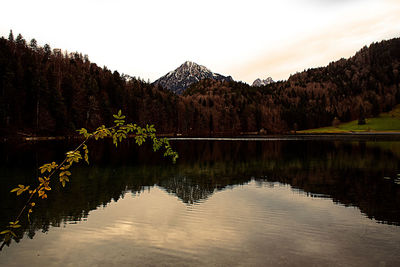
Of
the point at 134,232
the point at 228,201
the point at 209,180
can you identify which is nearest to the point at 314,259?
the point at 134,232

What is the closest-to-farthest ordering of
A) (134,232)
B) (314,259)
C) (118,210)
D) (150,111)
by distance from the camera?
(314,259) < (134,232) < (118,210) < (150,111)

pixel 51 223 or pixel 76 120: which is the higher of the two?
pixel 76 120

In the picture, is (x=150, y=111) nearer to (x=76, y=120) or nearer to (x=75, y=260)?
(x=76, y=120)

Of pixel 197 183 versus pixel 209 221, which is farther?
pixel 197 183

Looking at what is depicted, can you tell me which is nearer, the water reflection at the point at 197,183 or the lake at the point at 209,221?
the lake at the point at 209,221

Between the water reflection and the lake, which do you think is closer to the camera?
the lake

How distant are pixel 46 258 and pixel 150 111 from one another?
183679 mm

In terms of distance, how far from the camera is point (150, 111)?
19275 centimetres

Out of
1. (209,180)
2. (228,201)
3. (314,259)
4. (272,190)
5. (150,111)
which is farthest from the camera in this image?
(150,111)

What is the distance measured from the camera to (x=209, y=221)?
56.4 feet

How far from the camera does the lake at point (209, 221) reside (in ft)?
39.7

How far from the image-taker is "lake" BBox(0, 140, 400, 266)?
12102 mm

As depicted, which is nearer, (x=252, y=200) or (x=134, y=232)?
(x=134, y=232)

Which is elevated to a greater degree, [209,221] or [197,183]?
[197,183]
